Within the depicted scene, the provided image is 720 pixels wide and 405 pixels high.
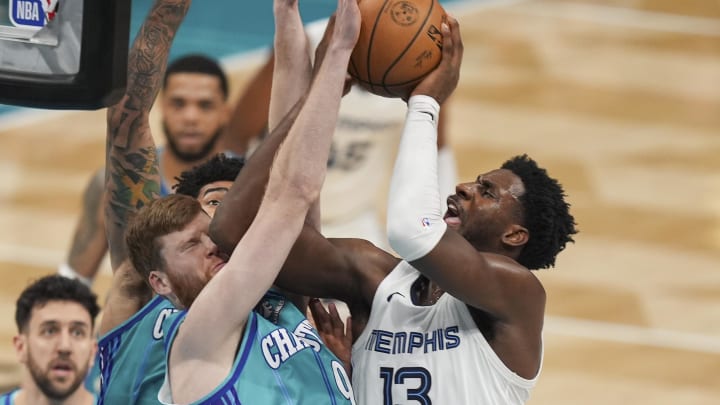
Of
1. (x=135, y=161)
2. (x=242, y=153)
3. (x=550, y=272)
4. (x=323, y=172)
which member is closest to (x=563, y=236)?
(x=323, y=172)

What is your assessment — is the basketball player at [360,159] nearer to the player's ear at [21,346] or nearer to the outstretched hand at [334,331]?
the player's ear at [21,346]

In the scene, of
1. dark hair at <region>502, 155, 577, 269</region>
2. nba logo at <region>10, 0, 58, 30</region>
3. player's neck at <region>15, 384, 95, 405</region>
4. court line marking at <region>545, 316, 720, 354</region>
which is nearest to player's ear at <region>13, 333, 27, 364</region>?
player's neck at <region>15, 384, 95, 405</region>

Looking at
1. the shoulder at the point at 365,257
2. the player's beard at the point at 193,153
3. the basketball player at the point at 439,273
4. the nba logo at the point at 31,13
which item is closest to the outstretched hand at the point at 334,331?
the basketball player at the point at 439,273

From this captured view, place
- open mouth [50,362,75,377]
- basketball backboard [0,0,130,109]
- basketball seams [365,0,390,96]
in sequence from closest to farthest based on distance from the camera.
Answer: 1. basketball backboard [0,0,130,109]
2. basketball seams [365,0,390,96]
3. open mouth [50,362,75,377]

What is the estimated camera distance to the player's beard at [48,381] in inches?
244

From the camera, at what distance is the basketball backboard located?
3.44 metres

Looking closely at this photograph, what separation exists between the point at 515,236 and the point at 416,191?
436 mm

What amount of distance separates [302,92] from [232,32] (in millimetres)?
7841

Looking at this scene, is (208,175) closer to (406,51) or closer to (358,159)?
(406,51)

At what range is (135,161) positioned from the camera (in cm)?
Result: 494

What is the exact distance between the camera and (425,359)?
4.15 metres

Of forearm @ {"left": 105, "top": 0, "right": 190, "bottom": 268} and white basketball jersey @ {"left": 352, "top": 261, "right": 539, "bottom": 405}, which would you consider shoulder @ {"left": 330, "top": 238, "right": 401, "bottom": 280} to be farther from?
forearm @ {"left": 105, "top": 0, "right": 190, "bottom": 268}

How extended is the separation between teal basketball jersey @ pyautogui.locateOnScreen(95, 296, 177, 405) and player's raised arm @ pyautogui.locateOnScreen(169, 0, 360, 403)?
16.7 inches

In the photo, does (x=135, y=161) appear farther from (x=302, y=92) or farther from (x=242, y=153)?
(x=242, y=153)
